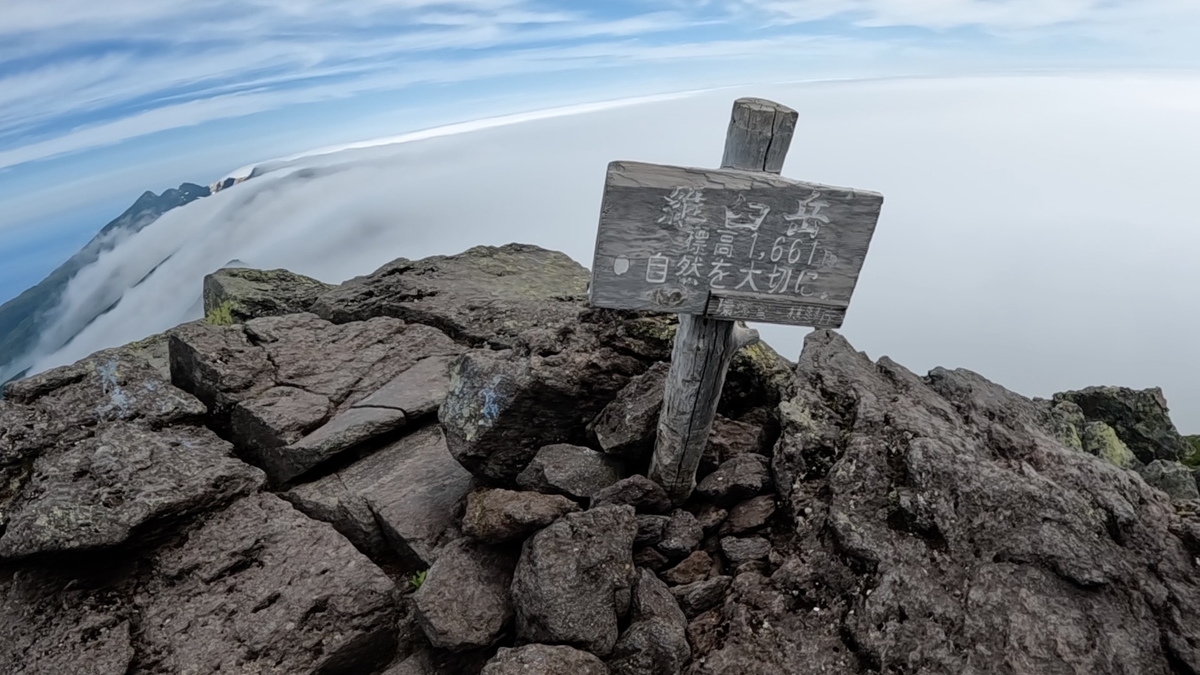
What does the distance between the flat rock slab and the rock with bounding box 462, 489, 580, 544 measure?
4.66 meters

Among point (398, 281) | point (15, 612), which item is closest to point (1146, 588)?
point (15, 612)

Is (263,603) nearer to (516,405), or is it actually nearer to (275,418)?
(275,418)

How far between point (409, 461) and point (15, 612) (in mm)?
4014

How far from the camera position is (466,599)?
5688mm

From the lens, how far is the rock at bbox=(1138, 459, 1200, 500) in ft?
34.4

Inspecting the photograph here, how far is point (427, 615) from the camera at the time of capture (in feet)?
18.1

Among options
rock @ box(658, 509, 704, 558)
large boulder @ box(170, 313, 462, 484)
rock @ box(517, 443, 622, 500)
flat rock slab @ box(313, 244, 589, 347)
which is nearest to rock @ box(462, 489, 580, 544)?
rock @ box(517, 443, 622, 500)

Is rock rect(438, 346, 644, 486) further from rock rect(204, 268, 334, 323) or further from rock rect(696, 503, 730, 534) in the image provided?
rock rect(204, 268, 334, 323)

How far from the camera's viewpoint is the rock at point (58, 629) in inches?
223

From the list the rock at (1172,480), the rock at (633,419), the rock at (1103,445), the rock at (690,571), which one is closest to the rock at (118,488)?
the rock at (633,419)

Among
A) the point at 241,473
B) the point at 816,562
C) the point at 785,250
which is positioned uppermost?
the point at 785,250

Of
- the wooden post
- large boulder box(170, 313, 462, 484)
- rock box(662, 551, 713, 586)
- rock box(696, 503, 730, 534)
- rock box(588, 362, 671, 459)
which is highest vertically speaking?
the wooden post

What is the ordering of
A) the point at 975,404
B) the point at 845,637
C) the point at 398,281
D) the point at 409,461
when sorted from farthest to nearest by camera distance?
1. the point at 398,281
2. the point at 409,461
3. the point at 975,404
4. the point at 845,637

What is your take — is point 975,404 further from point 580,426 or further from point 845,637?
point 580,426
